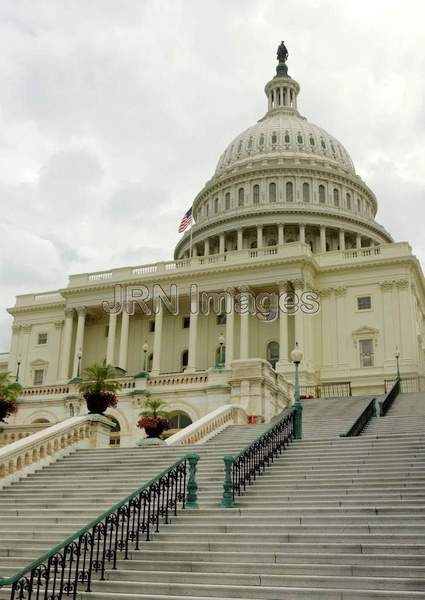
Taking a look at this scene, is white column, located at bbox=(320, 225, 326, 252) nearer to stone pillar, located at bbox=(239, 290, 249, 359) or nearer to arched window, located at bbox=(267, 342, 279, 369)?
arched window, located at bbox=(267, 342, 279, 369)

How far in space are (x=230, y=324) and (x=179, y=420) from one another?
26.3 metres

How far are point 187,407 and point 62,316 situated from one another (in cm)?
3830

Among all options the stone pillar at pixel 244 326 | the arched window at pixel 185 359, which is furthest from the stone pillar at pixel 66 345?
the stone pillar at pixel 244 326

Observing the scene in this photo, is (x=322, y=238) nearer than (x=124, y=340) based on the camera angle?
No

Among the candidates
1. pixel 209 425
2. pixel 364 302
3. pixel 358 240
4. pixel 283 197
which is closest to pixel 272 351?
pixel 364 302

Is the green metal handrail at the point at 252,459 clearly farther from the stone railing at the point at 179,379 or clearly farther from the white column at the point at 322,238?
the white column at the point at 322,238

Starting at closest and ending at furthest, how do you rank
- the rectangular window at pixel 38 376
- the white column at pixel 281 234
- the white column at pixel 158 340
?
the white column at pixel 158 340
the rectangular window at pixel 38 376
the white column at pixel 281 234

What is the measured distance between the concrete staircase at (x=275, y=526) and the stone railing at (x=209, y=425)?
9.41ft

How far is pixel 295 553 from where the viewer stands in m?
12.9

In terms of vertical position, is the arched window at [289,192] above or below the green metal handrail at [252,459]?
above

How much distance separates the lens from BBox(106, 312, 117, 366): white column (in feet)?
214

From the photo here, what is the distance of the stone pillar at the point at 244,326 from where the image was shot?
60.5 metres

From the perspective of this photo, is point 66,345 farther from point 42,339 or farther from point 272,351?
point 272,351

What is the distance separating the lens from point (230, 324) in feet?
203
